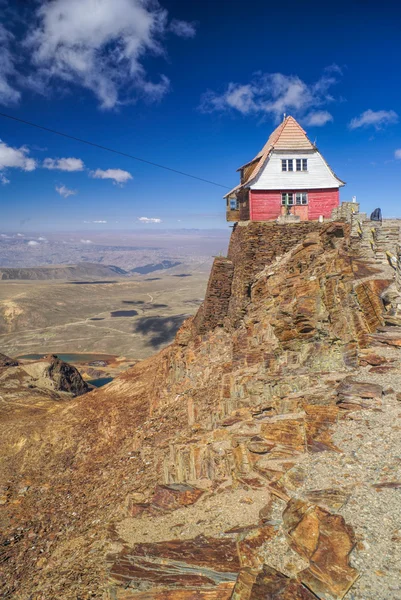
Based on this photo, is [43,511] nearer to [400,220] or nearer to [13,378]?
[400,220]

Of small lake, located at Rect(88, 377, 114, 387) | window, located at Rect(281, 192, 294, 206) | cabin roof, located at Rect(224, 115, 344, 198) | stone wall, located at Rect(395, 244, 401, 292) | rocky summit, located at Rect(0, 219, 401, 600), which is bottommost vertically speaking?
small lake, located at Rect(88, 377, 114, 387)

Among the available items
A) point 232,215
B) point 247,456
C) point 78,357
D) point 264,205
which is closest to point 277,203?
point 264,205

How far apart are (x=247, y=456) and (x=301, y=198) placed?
805 inches

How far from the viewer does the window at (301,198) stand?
2569 cm

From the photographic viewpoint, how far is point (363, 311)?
16.1 metres

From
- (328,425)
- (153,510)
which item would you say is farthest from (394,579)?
(153,510)

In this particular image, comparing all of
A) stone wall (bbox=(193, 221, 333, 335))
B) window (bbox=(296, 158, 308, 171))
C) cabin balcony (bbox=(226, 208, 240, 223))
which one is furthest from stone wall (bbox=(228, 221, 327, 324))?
window (bbox=(296, 158, 308, 171))

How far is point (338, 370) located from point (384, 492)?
7029 millimetres

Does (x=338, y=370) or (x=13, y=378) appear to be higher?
(x=338, y=370)

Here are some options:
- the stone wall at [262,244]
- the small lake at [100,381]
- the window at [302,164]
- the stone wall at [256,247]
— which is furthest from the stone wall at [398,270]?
the small lake at [100,381]

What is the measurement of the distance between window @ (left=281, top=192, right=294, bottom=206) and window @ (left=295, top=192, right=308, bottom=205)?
1.25 feet

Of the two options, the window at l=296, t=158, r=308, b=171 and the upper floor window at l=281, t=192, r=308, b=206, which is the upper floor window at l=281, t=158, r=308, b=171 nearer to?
the window at l=296, t=158, r=308, b=171

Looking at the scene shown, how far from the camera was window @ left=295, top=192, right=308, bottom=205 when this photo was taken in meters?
25.7

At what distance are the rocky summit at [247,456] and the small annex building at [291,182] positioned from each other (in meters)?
2.76
